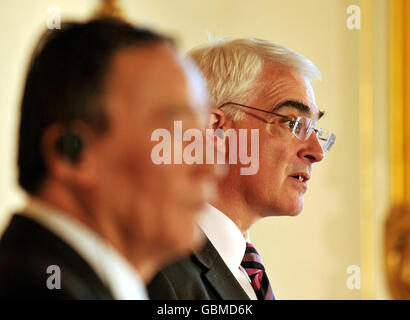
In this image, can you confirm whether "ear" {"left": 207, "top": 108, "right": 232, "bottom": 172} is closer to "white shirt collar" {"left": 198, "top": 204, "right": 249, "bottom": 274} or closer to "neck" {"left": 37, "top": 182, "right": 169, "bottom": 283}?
"white shirt collar" {"left": 198, "top": 204, "right": 249, "bottom": 274}

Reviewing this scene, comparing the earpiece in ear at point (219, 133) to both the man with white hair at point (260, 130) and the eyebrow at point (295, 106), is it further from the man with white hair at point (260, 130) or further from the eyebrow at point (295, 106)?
the eyebrow at point (295, 106)

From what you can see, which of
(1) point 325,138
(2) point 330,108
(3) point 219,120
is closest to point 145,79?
(3) point 219,120

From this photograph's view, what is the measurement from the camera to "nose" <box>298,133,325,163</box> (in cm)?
141

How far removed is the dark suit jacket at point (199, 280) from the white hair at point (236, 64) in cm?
35

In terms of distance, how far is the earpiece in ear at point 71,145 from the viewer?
0.55 meters

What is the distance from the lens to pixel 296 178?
55.4 inches

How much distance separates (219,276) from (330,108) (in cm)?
120

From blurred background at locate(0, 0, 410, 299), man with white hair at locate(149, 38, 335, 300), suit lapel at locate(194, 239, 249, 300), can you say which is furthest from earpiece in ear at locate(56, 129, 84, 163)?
blurred background at locate(0, 0, 410, 299)

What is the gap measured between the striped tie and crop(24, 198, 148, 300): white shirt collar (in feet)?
2.52

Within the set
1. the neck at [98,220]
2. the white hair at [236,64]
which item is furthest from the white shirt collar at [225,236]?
the neck at [98,220]

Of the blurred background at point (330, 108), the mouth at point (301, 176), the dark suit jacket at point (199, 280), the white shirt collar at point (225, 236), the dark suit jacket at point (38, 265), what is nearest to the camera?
the dark suit jacket at point (38, 265)

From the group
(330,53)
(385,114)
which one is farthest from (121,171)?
(385,114)

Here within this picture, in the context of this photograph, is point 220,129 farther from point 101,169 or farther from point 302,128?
point 101,169
